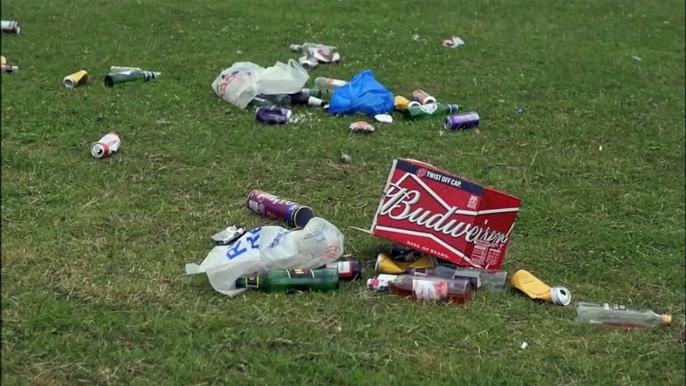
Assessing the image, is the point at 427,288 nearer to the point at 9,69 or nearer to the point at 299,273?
the point at 299,273

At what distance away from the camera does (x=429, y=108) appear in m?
5.87

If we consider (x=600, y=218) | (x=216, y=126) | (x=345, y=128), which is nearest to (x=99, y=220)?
(x=216, y=126)

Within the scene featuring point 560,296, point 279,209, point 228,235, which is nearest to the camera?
point 560,296

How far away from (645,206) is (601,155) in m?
0.80

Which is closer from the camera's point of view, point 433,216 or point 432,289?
point 432,289

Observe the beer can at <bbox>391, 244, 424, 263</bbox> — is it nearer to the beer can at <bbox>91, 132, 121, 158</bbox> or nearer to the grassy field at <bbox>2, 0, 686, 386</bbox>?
the grassy field at <bbox>2, 0, 686, 386</bbox>

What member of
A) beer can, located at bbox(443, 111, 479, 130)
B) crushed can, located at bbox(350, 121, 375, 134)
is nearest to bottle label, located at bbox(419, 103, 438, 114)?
beer can, located at bbox(443, 111, 479, 130)

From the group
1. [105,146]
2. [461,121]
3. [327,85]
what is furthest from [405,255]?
[327,85]

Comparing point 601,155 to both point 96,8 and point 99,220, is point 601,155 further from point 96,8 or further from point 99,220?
point 96,8

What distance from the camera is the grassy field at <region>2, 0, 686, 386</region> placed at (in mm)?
3070

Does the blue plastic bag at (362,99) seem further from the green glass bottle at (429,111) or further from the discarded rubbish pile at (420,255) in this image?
the discarded rubbish pile at (420,255)

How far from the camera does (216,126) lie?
538 cm

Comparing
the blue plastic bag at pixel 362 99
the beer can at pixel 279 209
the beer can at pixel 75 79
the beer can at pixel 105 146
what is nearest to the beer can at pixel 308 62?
the blue plastic bag at pixel 362 99

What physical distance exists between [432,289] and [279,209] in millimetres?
987
